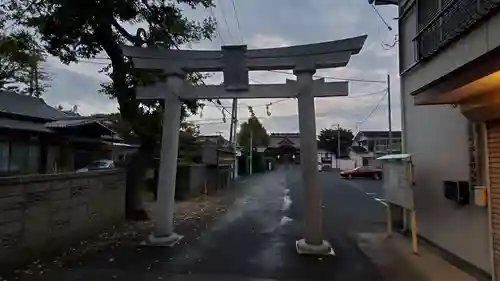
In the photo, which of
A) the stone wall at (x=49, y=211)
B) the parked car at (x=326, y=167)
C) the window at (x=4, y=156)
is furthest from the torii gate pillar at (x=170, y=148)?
the parked car at (x=326, y=167)

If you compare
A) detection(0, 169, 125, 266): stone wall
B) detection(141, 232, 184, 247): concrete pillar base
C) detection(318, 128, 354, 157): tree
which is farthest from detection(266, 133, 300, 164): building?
detection(141, 232, 184, 247): concrete pillar base

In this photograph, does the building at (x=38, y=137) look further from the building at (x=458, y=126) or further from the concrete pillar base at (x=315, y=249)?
the building at (x=458, y=126)

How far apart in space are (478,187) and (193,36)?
7717mm

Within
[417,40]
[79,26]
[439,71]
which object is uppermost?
[79,26]

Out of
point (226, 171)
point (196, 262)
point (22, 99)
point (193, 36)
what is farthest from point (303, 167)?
point (226, 171)

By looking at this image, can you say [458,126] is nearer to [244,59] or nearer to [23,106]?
[244,59]

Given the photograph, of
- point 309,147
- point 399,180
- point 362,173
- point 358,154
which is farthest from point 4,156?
point 358,154

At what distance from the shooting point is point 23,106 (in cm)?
1659

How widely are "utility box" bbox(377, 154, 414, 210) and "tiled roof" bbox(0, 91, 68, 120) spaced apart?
12.5 meters

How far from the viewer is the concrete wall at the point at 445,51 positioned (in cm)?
434

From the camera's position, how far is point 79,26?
381 inches

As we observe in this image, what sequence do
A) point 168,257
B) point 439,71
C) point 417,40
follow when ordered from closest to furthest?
point 439,71 < point 168,257 < point 417,40

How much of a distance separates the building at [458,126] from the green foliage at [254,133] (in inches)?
1784

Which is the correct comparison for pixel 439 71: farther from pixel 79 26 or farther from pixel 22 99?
pixel 22 99
